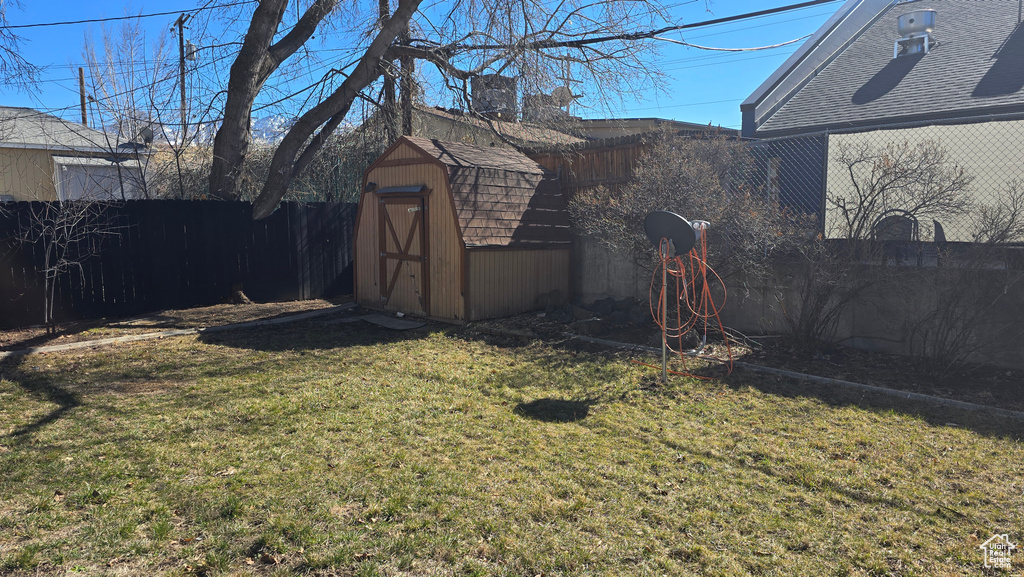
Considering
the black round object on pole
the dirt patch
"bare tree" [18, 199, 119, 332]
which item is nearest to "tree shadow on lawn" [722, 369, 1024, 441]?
the black round object on pole

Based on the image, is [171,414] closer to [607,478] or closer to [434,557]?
[434,557]

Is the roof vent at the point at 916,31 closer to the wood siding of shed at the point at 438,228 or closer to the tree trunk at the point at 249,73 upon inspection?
the wood siding of shed at the point at 438,228

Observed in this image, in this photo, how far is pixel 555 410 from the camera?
17.4ft

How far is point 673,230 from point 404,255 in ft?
18.1

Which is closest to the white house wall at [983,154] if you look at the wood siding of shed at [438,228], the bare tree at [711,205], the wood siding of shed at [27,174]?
the bare tree at [711,205]

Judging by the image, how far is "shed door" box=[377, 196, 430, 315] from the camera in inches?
387

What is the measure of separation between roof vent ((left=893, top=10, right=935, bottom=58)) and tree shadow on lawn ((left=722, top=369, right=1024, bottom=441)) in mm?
10911

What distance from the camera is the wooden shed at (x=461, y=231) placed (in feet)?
30.4

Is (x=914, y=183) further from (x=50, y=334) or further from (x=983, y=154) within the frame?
(x=50, y=334)

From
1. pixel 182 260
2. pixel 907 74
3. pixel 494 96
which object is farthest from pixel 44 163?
pixel 907 74

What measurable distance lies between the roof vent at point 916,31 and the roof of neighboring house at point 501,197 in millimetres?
8908

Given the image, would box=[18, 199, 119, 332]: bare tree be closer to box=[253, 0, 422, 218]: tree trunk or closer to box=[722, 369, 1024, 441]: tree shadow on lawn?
box=[253, 0, 422, 218]: tree trunk

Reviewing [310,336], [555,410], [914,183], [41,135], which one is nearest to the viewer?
[555,410]

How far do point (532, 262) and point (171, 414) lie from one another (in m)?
6.00
